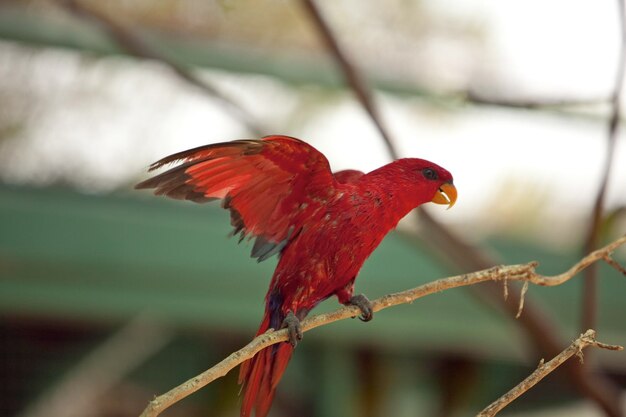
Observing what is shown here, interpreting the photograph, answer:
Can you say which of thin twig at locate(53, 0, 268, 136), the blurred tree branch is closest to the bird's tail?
the blurred tree branch

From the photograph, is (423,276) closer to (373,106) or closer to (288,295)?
(373,106)

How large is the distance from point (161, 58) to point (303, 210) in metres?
1.47

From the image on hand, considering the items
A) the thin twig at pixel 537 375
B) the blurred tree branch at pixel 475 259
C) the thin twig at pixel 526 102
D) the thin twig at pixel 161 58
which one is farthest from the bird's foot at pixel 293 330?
the thin twig at pixel 161 58

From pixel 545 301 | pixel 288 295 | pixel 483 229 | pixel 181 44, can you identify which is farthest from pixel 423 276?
pixel 288 295

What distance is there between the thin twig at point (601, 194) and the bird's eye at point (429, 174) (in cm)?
103

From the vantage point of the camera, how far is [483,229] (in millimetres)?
3547

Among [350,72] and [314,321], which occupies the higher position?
[350,72]

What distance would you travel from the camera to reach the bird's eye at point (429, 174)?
0.93m

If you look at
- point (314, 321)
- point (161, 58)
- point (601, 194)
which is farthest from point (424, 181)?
point (161, 58)

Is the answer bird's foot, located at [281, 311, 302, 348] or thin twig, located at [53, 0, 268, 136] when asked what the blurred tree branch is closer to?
thin twig, located at [53, 0, 268, 136]

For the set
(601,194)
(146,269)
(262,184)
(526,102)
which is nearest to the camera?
(262,184)

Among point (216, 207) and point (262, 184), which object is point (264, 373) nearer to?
point (262, 184)

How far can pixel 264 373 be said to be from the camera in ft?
2.87

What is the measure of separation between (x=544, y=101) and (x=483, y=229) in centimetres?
191
